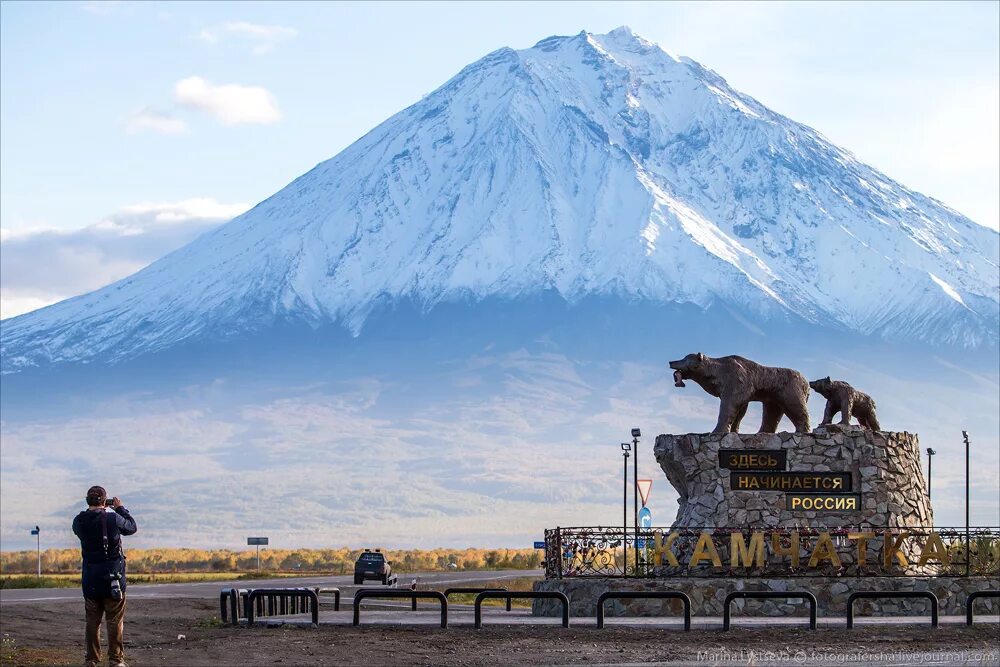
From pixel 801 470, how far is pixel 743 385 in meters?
2.61

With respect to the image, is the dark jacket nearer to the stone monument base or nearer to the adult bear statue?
the stone monument base

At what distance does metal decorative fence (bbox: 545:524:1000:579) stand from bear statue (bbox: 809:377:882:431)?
2985 mm

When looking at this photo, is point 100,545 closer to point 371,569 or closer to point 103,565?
point 103,565

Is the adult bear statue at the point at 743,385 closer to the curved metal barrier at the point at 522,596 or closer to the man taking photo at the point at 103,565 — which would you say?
the curved metal barrier at the point at 522,596

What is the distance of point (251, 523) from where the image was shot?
183 m

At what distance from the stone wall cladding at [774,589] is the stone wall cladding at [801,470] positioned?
175cm

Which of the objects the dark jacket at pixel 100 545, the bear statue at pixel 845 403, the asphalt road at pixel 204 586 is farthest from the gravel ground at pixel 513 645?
the asphalt road at pixel 204 586

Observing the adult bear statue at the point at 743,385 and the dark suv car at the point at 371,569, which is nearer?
the adult bear statue at the point at 743,385

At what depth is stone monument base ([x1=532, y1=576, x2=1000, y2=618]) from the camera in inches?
1449

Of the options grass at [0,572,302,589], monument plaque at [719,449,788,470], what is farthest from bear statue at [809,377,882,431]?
grass at [0,572,302,589]

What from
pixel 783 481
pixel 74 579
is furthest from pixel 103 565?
pixel 74 579

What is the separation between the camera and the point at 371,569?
199 ft

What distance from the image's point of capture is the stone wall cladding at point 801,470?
39156mm

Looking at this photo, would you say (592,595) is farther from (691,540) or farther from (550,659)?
(550,659)
